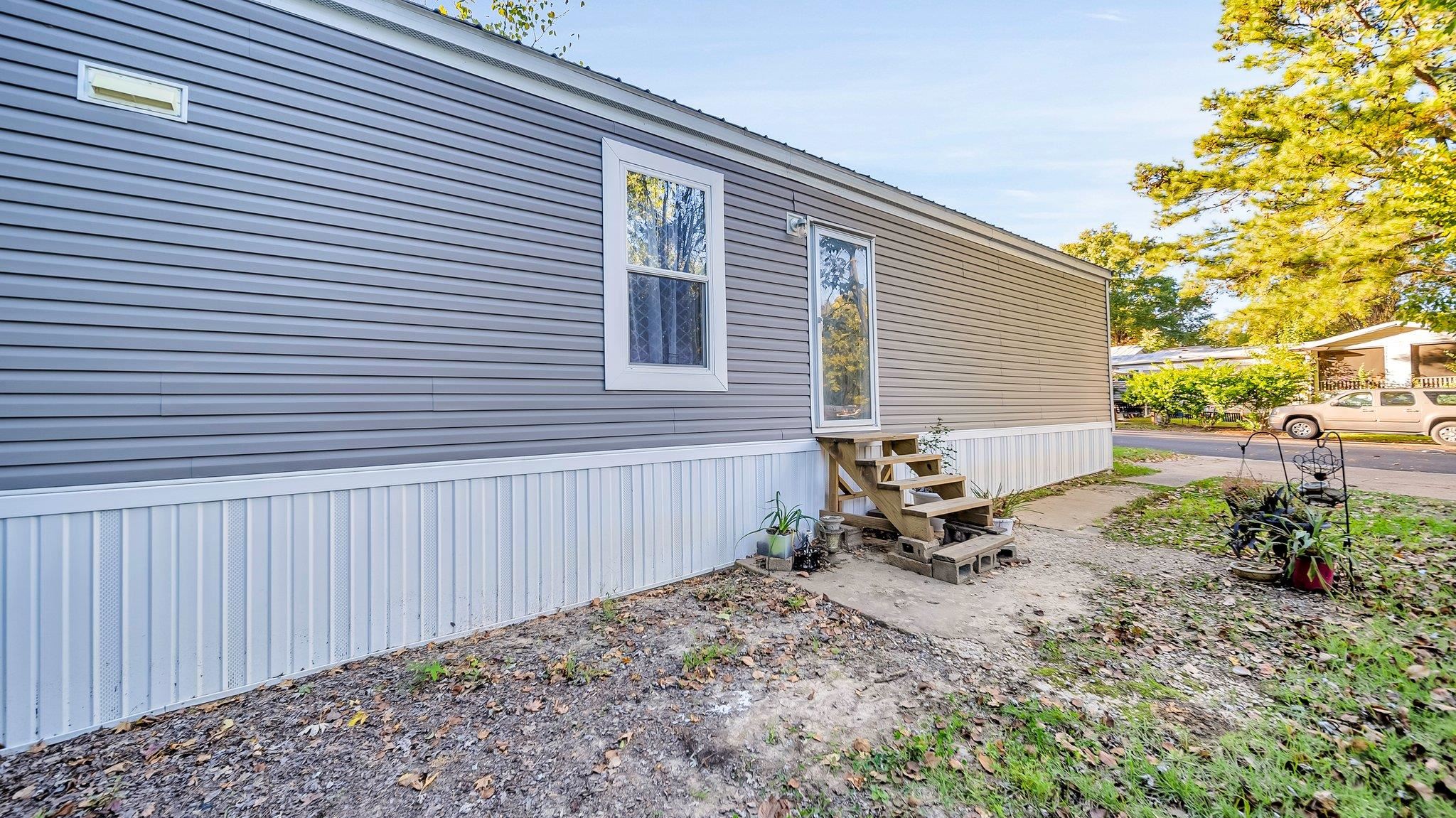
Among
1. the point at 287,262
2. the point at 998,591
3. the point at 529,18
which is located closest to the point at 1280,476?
the point at 998,591

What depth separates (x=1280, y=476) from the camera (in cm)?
779

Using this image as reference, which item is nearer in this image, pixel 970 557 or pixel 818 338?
pixel 970 557

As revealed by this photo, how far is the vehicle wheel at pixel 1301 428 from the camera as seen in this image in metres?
13.1

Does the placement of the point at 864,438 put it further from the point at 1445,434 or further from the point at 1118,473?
the point at 1445,434

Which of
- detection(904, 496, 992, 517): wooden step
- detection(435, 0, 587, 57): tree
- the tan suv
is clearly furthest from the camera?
the tan suv

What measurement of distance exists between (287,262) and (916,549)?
4.41 meters

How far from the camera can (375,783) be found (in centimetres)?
188

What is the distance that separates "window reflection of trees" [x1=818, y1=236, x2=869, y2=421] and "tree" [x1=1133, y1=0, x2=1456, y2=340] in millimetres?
10693

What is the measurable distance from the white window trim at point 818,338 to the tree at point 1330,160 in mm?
10513

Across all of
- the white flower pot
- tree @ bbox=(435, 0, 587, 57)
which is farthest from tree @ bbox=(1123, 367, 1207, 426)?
tree @ bbox=(435, 0, 587, 57)

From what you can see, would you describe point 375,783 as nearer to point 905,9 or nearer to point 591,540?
point 591,540

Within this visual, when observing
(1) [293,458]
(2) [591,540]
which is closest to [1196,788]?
(2) [591,540]

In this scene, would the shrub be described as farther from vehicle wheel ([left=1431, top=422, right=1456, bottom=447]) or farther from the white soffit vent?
the white soffit vent

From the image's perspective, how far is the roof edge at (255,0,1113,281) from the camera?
2904 mm
